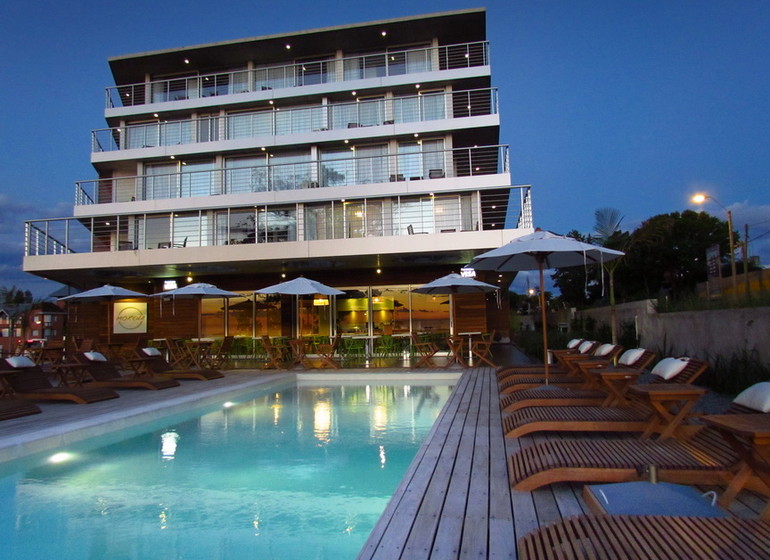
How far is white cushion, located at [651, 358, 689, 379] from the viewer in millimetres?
4559

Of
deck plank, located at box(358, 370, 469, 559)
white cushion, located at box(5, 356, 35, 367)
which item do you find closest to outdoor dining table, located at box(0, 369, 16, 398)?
white cushion, located at box(5, 356, 35, 367)

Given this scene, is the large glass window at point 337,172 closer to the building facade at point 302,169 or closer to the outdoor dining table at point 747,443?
the building facade at point 302,169

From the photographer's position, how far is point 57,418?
242 inches

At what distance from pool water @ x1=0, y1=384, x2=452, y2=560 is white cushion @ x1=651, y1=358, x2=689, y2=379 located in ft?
8.19

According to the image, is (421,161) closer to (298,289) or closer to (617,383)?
(298,289)

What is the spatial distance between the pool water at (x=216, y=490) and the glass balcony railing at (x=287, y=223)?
9.04m

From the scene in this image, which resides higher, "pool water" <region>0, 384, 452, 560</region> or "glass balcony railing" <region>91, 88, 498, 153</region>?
"glass balcony railing" <region>91, 88, 498, 153</region>

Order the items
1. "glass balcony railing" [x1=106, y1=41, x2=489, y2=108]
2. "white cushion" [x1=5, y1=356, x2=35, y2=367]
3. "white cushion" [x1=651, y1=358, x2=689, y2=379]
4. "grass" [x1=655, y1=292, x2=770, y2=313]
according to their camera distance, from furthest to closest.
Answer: "glass balcony railing" [x1=106, y1=41, x2=489, y2=108], "white cushion" [x1=5, y1=356, x2=35, y2=367], "grass" [x1=655, y1=292, x2=770, y2=313], "white cushion" [x1=651, y1=358, x2=689, y2=379]

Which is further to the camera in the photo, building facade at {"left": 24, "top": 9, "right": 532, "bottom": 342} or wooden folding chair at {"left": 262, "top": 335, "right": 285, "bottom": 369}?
building facade at {"left": 24, "top": 9, "right": 532, "bottom": 342}

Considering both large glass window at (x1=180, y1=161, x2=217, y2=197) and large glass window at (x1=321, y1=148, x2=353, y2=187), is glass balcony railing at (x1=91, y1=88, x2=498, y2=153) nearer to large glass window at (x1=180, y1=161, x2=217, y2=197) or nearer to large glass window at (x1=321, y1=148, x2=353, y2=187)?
large glass window at (x1=180, y1=161, x2=217, y2=197)

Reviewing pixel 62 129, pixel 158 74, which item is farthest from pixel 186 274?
pixel 62 129

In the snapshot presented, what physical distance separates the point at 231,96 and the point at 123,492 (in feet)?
56.2

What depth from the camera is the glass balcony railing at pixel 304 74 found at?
61.0 ft

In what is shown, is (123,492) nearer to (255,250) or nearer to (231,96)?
(255,250)
